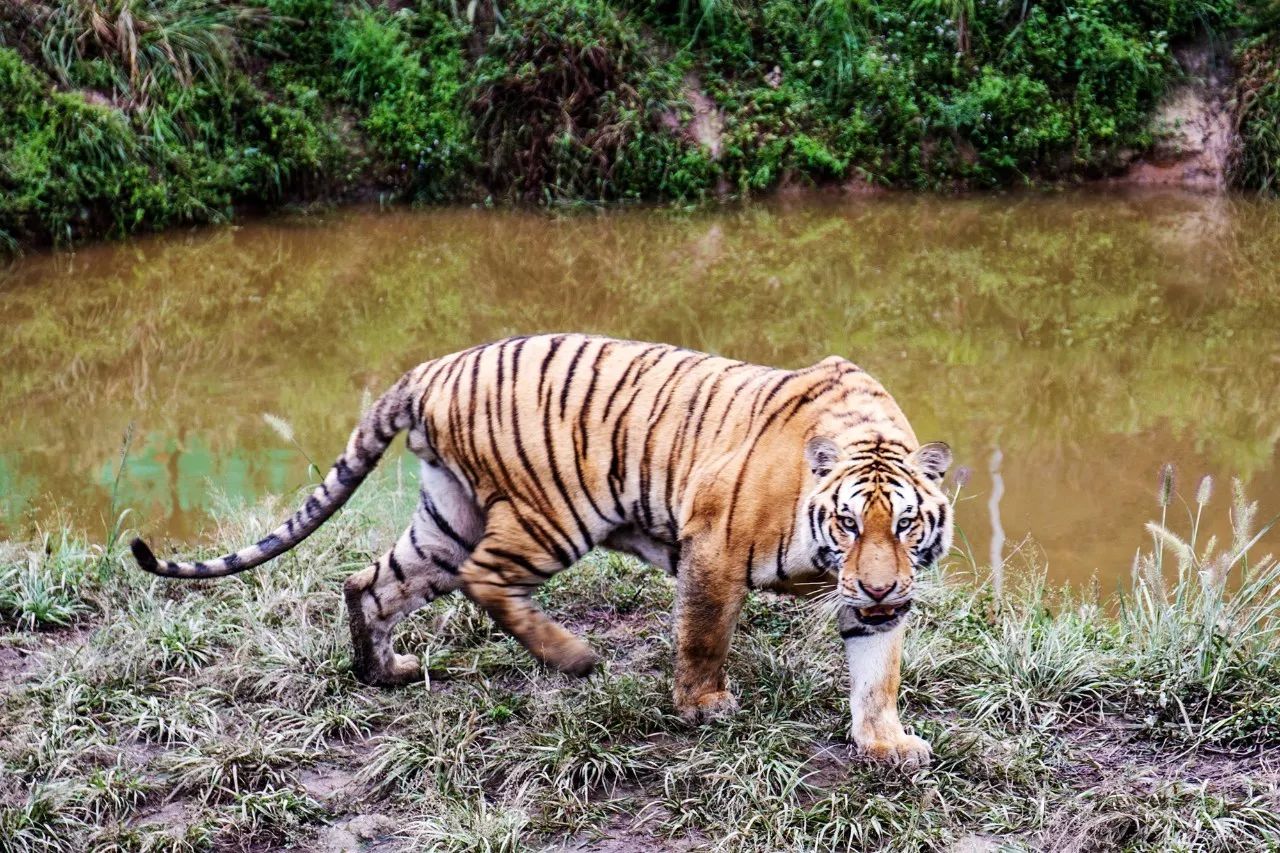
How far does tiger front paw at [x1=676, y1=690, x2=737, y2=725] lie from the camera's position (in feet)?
11.8

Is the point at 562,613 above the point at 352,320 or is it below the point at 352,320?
above

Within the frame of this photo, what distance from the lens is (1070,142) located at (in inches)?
500

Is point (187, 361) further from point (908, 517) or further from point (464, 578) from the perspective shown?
point (908, 517)

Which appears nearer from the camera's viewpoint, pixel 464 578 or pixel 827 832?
pixel 827 832

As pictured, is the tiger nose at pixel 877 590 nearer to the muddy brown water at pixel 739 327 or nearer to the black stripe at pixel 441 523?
the black stripe at pixel 441 523

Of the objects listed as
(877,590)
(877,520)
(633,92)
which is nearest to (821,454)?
(877,520)

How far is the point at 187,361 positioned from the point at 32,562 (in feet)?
12.7

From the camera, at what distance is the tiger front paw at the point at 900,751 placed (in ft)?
11.0

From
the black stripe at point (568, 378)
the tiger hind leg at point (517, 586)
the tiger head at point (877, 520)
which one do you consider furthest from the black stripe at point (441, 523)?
the tiger head at point (877, 520)

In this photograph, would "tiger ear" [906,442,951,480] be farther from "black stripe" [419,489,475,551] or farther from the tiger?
"black stripe" [419,489,475,551]

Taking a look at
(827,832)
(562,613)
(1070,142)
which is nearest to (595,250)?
(1070,142)

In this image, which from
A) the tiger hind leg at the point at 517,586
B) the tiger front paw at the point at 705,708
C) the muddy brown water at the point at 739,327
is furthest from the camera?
the muddy brown water at the point at 739,327

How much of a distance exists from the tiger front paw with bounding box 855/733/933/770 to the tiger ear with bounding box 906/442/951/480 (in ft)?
2.14

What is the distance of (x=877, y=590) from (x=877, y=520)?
0.52 feet
